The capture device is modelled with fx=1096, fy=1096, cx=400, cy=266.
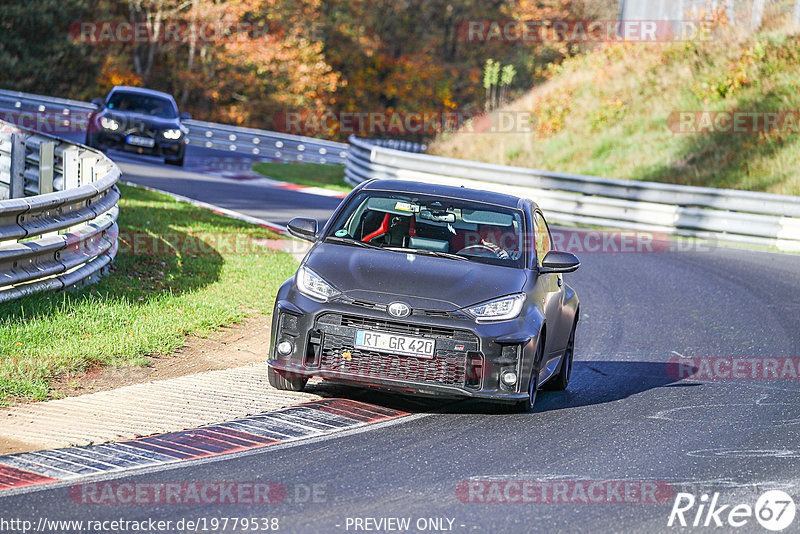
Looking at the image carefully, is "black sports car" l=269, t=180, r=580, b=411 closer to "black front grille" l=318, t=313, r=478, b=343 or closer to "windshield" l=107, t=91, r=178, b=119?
"black front grille" l=318, t=313, r=478, b=343

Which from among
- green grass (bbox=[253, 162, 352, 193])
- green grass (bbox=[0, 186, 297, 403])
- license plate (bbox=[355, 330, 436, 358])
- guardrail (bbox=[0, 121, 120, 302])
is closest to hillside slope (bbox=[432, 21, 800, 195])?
green grass (bbox=[253, 162, 352, 193])

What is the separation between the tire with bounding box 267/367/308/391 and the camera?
7.87 meters

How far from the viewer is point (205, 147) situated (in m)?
36.8

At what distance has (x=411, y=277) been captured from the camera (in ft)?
24.9

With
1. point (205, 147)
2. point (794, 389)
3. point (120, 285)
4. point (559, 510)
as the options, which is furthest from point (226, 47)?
point (559, 510)

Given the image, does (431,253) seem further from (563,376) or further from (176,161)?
(176,161)

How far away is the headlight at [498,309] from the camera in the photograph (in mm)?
7387

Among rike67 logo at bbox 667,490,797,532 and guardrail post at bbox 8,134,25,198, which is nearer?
rike67 logo at bbox 667,490,797,532

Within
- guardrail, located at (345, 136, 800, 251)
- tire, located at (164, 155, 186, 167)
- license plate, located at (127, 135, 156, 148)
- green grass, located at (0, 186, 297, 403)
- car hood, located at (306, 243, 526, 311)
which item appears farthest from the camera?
tire, located at (164, 155, 186, 167)

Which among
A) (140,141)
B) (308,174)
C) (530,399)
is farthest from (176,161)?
(530,399)

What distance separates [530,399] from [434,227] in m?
1.57

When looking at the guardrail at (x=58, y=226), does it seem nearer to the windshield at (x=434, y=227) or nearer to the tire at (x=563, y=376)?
the windshield at (x=434, y=227)

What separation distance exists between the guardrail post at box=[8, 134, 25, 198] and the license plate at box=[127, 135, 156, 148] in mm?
10845

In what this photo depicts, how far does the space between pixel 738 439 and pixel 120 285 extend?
6152 millimetres
